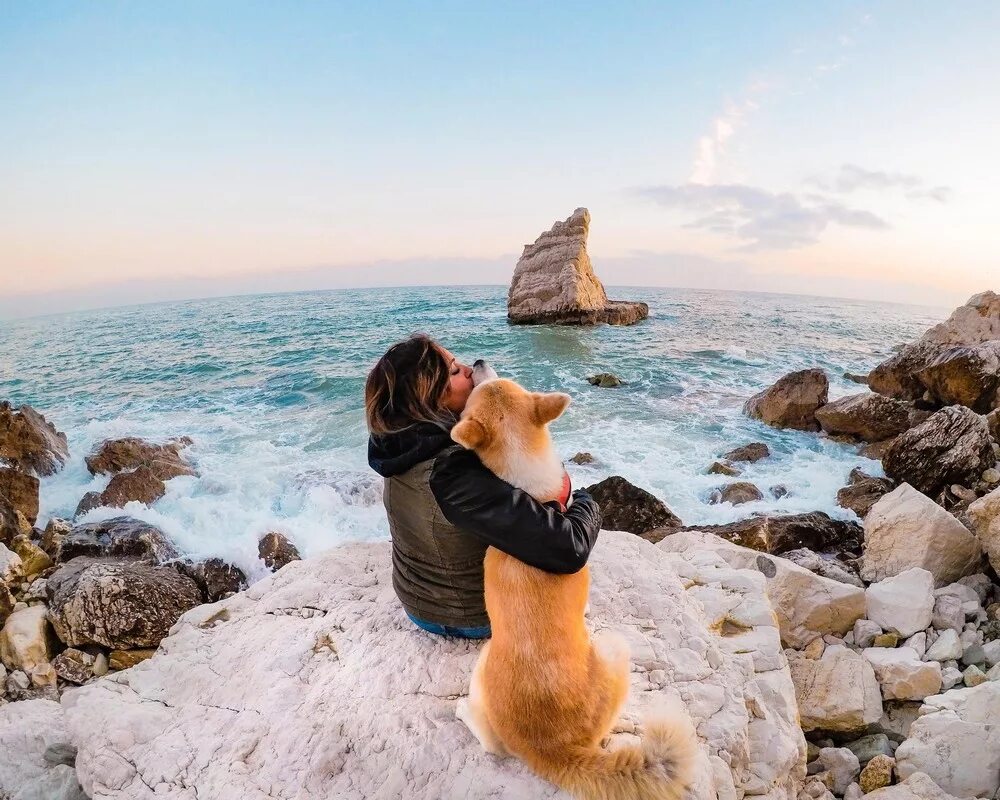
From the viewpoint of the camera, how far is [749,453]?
11.3 m

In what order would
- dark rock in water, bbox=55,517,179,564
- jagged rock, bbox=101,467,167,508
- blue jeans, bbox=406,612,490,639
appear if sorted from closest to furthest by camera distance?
blue jeans, bbox=406,612,490,639 → dark rock in water, bbox=55,517,179,564 → jagged rock, bbox=101,467,167,508

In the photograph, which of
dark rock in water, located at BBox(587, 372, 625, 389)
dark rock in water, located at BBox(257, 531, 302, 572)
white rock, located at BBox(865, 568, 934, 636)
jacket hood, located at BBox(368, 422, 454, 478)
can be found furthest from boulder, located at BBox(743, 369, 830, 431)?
jacket hood, located at BBox(368, 422, 454, 478)

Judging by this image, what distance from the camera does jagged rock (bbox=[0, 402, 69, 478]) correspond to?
10.2 meters

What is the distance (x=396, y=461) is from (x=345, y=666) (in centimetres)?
132

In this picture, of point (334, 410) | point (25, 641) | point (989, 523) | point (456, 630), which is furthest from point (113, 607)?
point (334, 410)

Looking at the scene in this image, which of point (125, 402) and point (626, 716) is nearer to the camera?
point (626, 716)

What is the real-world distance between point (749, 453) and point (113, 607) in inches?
430

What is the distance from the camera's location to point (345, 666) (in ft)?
9.20

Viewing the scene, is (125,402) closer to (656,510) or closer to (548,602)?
(656,510)

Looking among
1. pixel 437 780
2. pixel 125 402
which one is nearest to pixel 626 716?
pixel 437 780

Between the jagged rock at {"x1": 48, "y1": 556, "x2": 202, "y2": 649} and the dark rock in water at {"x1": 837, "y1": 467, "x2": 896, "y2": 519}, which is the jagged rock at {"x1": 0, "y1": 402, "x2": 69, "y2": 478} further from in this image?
the dark rock in water at {"x1": 837, "y1": 467, "x2": 896, "y2": 519}

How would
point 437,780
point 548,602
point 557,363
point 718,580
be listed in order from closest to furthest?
point 548,602 < point 437,780 < point 718,580 < point 557,363

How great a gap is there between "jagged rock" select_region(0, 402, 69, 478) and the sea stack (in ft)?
102

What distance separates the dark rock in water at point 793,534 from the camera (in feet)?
22.1
